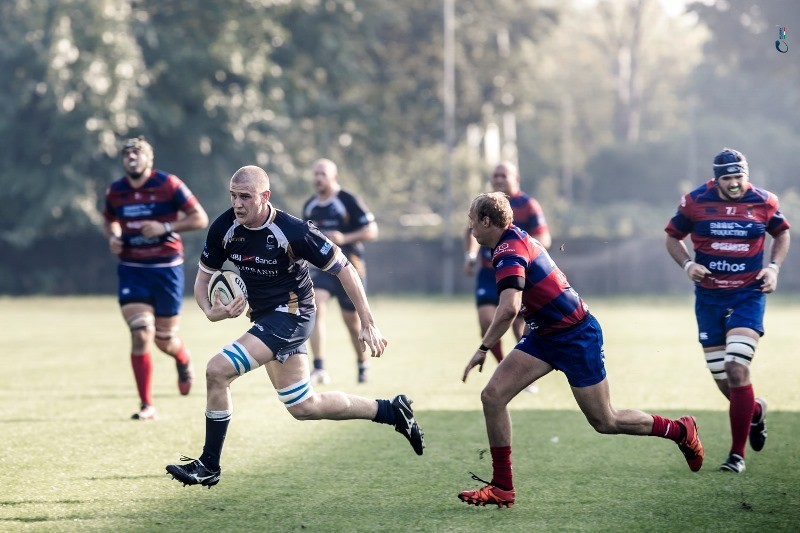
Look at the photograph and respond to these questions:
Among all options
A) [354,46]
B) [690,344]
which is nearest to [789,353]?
[690,344]

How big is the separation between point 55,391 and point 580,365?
733cm

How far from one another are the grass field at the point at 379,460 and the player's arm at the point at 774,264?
122 cm

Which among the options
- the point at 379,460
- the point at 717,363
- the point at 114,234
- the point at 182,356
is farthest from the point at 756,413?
the point at 114,234

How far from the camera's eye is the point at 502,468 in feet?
22.3

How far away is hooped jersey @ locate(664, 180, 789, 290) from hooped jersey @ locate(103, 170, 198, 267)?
448 centimetres

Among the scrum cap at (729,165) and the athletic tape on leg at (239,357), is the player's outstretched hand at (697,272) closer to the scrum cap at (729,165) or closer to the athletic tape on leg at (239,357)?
the scrum cap at (729,165)

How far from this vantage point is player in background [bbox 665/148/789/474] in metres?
8.21

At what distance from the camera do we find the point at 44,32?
3144 cm

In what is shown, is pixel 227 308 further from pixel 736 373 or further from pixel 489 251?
pixel 489 251

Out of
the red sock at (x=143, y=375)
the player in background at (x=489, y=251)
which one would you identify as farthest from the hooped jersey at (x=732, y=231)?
the red sock at (x=143, y=375)

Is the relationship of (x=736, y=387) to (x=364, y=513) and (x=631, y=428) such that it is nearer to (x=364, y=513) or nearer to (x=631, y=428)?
(x=631, y=428)

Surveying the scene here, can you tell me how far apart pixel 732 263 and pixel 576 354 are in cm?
211

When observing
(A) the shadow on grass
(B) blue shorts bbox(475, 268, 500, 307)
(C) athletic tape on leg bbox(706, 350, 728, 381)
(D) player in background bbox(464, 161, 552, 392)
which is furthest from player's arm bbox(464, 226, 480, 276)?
(C) athletic tape on leg bbox(706, 350, 728, 381)

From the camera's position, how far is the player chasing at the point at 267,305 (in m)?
7.03
